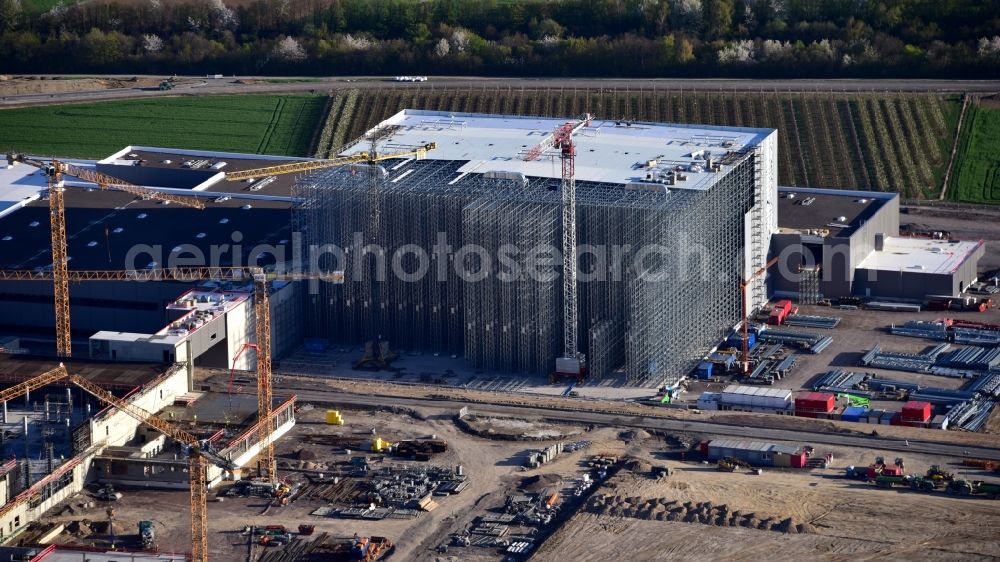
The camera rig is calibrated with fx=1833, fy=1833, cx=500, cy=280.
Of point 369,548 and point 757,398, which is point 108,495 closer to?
point 369,548

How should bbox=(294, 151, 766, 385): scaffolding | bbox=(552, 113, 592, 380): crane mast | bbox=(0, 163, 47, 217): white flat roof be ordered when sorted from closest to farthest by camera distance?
bbox=(552, 113, 592, 380): crane mast → bbox=(294, 151, 766, 385): scaffolding → bbox=(0, 163, 47, 217): white flat roof

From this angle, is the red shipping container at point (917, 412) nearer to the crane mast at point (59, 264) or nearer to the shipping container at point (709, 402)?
the shipping container at point (709, 402)

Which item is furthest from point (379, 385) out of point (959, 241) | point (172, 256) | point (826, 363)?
point (959, 241)

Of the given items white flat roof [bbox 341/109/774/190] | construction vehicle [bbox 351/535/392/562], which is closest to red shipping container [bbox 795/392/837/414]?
white flat roof [bbox 341/109/774/190]

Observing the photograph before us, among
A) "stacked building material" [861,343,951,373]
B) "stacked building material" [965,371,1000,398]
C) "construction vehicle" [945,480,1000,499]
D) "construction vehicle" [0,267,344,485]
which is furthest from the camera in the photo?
"stacked building material" [861,343,951,373]

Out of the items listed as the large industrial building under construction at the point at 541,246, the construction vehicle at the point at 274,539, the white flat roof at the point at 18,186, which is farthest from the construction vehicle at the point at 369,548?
the white flat roof at the point at 18,186

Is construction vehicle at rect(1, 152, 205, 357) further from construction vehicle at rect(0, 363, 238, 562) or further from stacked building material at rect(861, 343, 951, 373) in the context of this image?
stacked building material at rect(861, 343, 951, 373)
